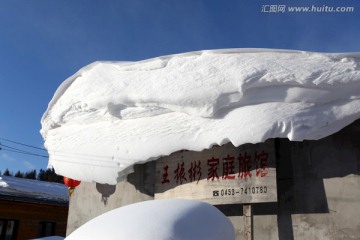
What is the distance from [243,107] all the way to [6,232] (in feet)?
34.6

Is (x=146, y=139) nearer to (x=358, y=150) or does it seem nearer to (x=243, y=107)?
(x=243, y=107)

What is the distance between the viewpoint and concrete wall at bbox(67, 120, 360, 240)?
223 inches

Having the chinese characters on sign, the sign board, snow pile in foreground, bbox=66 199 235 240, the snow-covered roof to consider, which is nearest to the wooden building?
the snow-covered roof

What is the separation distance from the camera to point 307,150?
20.3ft

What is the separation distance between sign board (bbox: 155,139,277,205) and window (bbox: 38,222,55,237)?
8.76 metres

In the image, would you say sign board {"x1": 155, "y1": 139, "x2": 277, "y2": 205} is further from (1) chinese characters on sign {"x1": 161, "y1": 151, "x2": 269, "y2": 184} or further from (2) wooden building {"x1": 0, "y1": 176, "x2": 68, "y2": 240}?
(2) wooden building {"x1": 0, "y1": 176, "x2": 68, "y2": 240}

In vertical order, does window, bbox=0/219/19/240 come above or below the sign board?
below

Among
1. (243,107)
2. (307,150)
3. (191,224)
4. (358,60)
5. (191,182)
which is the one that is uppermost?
(358,60)

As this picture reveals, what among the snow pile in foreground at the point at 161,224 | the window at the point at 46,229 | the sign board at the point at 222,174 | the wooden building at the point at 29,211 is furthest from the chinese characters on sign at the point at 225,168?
the window at the point at 46,229

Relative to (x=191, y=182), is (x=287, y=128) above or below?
above

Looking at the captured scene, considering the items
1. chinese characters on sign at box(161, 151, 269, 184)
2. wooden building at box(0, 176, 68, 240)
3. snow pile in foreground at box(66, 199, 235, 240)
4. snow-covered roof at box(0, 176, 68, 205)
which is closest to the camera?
snow pile in foreground at box(66, 199, 235, 240)

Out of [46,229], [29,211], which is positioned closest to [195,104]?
[29,211]

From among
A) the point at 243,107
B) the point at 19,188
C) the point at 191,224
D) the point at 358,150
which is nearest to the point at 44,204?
the point at 19,188

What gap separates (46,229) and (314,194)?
11.3 m
